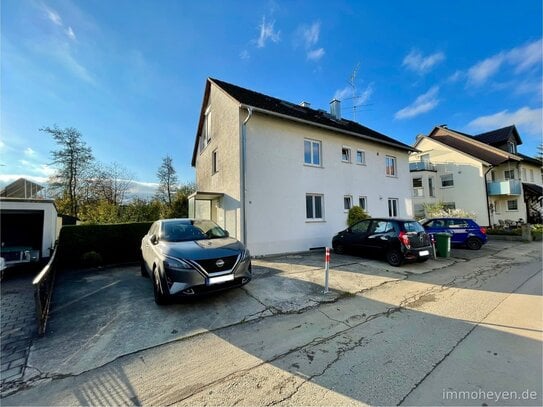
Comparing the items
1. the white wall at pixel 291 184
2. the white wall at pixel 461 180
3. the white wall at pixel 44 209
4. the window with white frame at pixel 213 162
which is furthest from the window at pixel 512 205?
the white wall at pixel 44 209

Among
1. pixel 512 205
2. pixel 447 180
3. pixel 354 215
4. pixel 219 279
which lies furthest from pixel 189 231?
pixel 512 205

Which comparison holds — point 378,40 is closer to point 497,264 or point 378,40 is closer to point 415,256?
point 415,256

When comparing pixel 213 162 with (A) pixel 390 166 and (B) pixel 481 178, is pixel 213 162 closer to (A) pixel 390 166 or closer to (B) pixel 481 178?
(A) pixel 390 166

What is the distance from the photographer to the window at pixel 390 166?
51.8 feet

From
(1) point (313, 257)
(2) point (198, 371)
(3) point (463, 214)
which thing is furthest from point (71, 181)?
(3) point (463, 214)

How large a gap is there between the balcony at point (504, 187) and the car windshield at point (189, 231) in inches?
1025

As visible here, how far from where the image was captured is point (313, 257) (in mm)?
10109

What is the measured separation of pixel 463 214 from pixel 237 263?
1829cm

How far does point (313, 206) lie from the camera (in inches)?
480

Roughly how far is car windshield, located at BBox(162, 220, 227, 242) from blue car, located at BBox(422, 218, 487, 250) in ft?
37.1

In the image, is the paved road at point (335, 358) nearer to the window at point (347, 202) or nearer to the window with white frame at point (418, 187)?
the window at point (347, 202)

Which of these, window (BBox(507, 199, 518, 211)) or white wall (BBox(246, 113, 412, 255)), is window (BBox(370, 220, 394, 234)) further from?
window (BBox(507, 199, 518, 211))

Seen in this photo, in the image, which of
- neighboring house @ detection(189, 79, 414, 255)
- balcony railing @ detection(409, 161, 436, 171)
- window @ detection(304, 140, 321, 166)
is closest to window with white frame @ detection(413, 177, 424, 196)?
balcony railing @ detection(409, 161, 436, 171)

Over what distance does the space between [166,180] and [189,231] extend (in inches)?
1067
